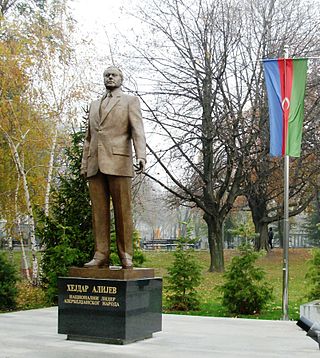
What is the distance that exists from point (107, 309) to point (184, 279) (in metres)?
5.47

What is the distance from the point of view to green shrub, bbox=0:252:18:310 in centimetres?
1316

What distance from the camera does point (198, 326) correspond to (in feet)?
32.7

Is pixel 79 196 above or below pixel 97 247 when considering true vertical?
above

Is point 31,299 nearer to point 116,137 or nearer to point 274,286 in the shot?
point 274,286

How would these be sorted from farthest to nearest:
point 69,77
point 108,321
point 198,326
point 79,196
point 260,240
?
point 260,240 → point 69,77 → point 79,196 → point 198,326 → point 108,321

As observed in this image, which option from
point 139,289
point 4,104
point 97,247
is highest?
point 4,104

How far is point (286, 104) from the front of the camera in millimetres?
12406

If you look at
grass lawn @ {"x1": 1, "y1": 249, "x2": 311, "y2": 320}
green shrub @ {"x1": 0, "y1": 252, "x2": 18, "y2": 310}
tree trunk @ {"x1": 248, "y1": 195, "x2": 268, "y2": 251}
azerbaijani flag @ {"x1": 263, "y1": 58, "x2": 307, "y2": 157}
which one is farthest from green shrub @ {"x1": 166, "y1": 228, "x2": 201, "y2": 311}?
tree trunk @ {"x1": 248, "y1": 195, "x2": 268, "y2": 251}

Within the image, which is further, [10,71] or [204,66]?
[204,66]

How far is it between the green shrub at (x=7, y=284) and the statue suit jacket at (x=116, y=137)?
548cm

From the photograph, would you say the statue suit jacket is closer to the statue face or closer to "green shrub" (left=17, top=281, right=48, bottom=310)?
the statue face

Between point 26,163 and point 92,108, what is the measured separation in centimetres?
1353

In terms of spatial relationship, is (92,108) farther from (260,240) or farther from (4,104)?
(260,240)

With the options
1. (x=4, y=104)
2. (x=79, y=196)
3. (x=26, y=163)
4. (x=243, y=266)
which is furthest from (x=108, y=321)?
(x=26, y=163)
